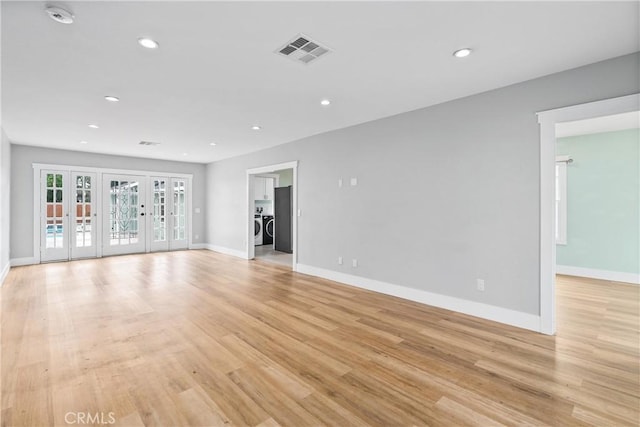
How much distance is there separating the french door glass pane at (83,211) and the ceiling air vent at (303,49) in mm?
→ 6966

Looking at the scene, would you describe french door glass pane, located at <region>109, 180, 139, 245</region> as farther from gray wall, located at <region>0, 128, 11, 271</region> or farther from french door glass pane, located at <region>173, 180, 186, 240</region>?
gray wall, located at <region>0, 128, 11, 271</region>

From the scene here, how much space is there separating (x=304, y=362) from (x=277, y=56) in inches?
102

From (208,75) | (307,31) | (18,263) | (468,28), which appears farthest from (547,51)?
(18,263)

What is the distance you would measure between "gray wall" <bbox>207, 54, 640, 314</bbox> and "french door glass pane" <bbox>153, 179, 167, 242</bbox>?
5056 millimetres

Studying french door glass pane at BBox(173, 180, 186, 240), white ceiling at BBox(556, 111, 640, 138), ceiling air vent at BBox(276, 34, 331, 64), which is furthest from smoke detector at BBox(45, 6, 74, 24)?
french door glass pane at BBox(173, 180, 186, 240)

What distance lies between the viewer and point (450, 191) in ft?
11.9

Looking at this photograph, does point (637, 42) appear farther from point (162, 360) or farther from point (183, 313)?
point (183, 313)

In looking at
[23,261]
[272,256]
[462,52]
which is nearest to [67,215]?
[23,261]

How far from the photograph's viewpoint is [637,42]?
92.1 inches

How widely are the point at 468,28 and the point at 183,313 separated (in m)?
3.93

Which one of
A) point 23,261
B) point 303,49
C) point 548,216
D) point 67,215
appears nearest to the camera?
point 303,49
